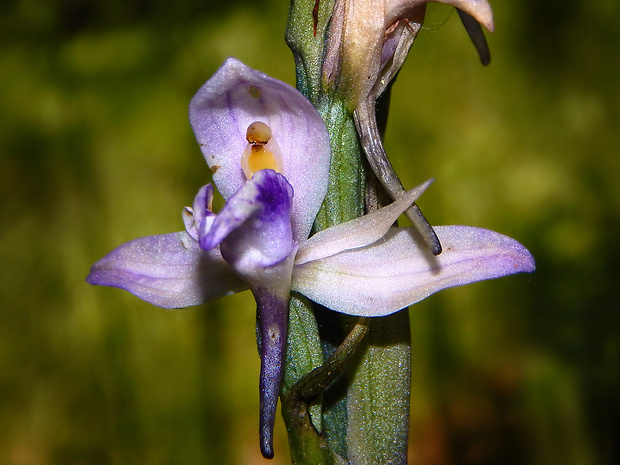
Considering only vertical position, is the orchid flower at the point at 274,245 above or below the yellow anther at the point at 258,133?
below

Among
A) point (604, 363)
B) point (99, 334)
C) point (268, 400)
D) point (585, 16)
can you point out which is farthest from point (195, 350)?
point (585, 16)

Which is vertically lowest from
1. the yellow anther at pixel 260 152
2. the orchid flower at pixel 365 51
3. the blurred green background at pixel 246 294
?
the blurred green background at pixel 246 294

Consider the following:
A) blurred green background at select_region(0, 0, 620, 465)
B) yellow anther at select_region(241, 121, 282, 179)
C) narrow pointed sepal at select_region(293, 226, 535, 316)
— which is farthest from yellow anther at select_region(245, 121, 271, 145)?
blurred green background at select_region(0, 0, 620, 465)

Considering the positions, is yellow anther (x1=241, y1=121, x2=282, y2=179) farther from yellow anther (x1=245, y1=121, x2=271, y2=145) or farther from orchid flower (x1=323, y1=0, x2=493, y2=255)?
orchid flower (x1=323, y1=0, x2=493, y2=255)

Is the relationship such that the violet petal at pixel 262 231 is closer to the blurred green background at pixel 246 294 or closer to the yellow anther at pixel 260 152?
the yellow anther at pixel 260 152

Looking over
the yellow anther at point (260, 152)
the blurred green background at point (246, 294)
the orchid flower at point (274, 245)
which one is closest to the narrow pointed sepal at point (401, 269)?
the orchid flower at point (274, 245)

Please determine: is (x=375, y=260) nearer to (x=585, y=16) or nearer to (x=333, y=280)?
(x=333, y=280)

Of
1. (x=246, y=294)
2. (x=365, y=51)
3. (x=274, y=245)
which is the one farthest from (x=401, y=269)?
(x=246, y=294)
